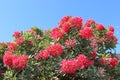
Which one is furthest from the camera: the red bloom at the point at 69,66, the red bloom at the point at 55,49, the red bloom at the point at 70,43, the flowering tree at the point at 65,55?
the red bloom at the point at 70,43

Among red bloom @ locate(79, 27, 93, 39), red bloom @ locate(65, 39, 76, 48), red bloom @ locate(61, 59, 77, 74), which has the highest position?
red bloom @ locate(79, 27, 93, 39)

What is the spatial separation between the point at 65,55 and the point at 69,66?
2.16 feet

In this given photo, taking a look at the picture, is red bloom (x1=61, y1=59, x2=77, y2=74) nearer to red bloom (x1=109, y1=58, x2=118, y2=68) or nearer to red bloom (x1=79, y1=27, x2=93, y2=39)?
red bloom (x1=79, y1=27, x2=93, y2=39)

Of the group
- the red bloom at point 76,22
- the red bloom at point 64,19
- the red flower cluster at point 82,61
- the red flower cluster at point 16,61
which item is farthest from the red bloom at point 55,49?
the red bloom at point 64,19

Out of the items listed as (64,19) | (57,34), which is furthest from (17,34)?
(57,34)

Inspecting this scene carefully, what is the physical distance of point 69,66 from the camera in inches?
301

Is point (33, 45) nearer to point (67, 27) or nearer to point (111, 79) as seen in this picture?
point (67, 27)

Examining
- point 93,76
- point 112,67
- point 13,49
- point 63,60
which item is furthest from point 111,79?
point 13,49

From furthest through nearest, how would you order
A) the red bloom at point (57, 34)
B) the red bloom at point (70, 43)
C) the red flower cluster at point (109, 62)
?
the red flower cluster at point (109, 62), the red bloom at point (57, 34), the red bloom at point (70, 43)

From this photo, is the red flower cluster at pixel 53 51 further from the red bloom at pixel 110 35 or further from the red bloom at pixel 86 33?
the red bloom at pixel 110 35

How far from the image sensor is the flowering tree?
25.5ft

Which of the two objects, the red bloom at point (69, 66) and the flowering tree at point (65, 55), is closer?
the red bloom at point (69, 66)

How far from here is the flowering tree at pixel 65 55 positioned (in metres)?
7.78

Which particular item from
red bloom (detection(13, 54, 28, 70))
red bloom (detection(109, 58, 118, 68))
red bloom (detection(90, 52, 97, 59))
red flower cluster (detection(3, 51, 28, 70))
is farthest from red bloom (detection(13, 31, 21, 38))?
red bloom (detection(109, 58, 118, 68))
